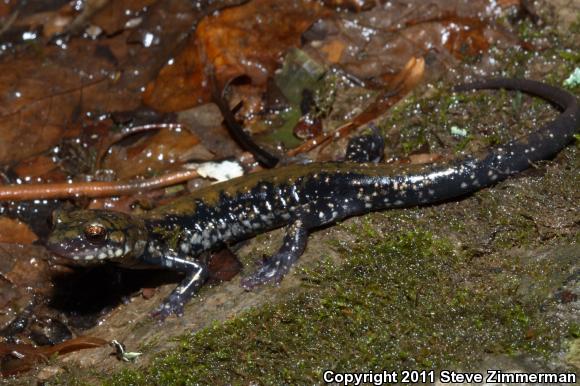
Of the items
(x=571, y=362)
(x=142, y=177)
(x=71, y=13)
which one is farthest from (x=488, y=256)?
(x=71, y=13)

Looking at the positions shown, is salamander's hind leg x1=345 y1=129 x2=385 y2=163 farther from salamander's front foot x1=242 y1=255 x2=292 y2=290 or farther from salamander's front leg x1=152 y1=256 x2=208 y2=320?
salamander's front leg x1=152 y1=256 x2=208 y2=320

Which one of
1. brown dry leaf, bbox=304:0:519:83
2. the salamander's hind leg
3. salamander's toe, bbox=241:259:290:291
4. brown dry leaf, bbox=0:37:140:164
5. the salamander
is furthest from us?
brown dry leaf, bbox=304:0:519:83

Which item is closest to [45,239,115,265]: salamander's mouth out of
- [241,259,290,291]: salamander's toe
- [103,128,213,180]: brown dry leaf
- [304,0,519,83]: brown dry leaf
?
[241,259,290,291]: salamander's toe

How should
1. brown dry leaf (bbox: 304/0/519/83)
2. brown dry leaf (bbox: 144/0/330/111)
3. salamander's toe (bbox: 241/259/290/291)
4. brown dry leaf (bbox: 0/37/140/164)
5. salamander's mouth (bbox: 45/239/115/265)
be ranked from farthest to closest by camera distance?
1. brown dry leaf (bbox: 144/0/330/111)
2. brown dry leaf (bbox: 304/0/519/83)
3. brown dry leaf (bbox: 0/37/140/164)
4. salamander's toe (bbox: 241/259/290/291)
5. salamander's mouth (bbox: 45/239/115/265)

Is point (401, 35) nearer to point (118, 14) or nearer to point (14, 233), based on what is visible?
point (118, 14)

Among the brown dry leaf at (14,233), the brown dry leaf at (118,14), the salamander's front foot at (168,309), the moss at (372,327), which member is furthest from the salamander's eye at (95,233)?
the brown dry leaf at (118,14)

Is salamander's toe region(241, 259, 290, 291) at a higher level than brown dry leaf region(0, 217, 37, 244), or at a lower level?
higher

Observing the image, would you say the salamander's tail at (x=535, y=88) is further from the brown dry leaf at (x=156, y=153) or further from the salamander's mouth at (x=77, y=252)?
the salamander's mouth at (x=77, y=252)

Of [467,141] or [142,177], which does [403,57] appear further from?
[142,177]

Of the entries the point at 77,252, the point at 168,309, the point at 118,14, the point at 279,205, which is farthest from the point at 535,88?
the point at 118,14
